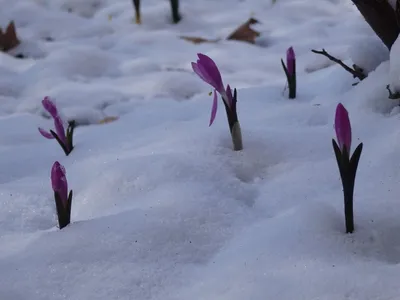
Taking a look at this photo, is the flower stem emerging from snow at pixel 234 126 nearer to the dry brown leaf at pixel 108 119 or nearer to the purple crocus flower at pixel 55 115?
the purple crocus flower at pixel 55 115

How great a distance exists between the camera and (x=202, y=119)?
154cm

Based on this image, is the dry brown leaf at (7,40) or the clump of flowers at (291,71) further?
the dry brown leaf at (7,40)

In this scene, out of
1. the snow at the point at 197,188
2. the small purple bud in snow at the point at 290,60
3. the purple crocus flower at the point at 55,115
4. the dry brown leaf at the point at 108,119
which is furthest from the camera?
the dry brown leaf at the point at 108,119

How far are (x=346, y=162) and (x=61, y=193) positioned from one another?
1.67 feet

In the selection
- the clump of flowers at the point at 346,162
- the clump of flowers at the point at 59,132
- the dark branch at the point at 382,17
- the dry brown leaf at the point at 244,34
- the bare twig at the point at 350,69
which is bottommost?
the dry brown leaf at the point at 244,34

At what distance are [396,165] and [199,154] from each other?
42 centimetres

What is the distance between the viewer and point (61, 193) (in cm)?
99

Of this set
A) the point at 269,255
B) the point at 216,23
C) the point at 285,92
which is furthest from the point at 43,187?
the point at 216,23

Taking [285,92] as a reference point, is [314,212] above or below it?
above

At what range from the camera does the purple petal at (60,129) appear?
4.49 ft

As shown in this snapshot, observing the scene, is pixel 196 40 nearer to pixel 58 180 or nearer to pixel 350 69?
pixel 350 69

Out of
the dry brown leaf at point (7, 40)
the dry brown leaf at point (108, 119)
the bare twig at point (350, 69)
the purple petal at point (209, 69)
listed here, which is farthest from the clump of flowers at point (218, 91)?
the dry brown leaf at point (7, 40)

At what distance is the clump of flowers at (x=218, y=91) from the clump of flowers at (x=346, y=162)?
36 centimetres

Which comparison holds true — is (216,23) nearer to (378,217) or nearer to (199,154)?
(199,154)
